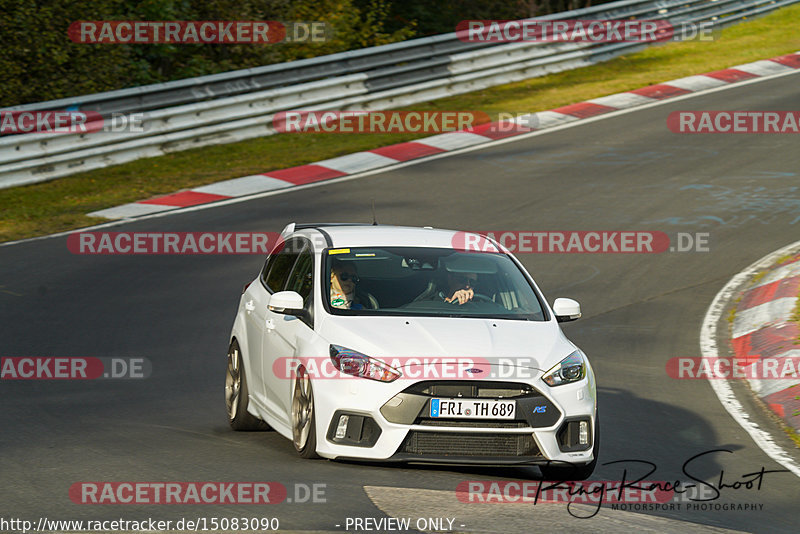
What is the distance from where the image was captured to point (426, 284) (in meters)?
8.41

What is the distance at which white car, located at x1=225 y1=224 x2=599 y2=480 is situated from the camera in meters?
7.20

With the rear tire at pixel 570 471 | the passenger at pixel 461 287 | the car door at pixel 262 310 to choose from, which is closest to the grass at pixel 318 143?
the car door at pixel 262 310

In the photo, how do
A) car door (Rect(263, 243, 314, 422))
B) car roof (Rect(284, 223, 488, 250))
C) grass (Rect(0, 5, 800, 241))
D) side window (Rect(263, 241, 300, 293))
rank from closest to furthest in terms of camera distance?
car door (Rect(263, 243, 314, 422)) < car roof (Rect(284, 223, 488, 250)) < side window (Rect(263, 241, 300, 293)) < grass (Rect(0, 5, 800, 241))

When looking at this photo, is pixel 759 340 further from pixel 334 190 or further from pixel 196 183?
pixel 196 183

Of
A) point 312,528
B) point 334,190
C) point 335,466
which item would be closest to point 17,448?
point 335,466

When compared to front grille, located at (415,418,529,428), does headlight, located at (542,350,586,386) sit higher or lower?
higher

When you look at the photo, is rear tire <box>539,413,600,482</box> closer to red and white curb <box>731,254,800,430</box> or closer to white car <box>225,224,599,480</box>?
white car <box>225,224,599,480</box>

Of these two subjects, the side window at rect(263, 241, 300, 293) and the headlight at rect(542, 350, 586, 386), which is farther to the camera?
the side window at rect(263, 241, 300, 293)

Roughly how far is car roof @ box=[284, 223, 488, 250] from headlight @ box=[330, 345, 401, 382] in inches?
56.9

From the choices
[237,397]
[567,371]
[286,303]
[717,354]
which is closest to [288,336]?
[286,303]

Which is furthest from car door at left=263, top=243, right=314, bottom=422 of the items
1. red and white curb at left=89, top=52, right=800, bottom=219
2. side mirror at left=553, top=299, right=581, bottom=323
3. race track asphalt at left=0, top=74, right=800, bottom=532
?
red and white curb at left=89, top=52, right=800, bottom=219

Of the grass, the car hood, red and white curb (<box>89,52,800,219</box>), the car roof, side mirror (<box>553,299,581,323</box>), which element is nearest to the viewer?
the car hood

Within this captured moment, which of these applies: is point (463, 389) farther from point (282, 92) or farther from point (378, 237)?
point (282, 92)

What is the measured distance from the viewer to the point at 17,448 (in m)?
7.88
